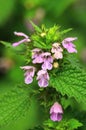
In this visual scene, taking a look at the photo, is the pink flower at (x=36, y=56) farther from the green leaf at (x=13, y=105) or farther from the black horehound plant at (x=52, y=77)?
the green leaf at (x=13, y=105)

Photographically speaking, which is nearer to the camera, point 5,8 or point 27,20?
point 5,8

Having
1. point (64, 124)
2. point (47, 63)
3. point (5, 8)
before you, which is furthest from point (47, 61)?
point (5, 8)

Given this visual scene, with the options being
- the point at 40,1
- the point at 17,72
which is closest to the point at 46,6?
the point at 40,1

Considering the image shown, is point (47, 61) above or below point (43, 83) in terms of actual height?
above

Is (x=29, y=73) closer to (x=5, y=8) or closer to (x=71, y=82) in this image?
(x=71, y=82)

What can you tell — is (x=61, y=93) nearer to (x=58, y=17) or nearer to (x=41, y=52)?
(x=41, y=52)

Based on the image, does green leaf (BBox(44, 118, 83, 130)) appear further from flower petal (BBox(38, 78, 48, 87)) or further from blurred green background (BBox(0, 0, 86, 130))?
blurred green background (BBox(0, 0, 86, 130))

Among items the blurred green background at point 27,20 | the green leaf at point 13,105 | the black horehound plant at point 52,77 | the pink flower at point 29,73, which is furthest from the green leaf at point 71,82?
the blurred green background at point 27,20
